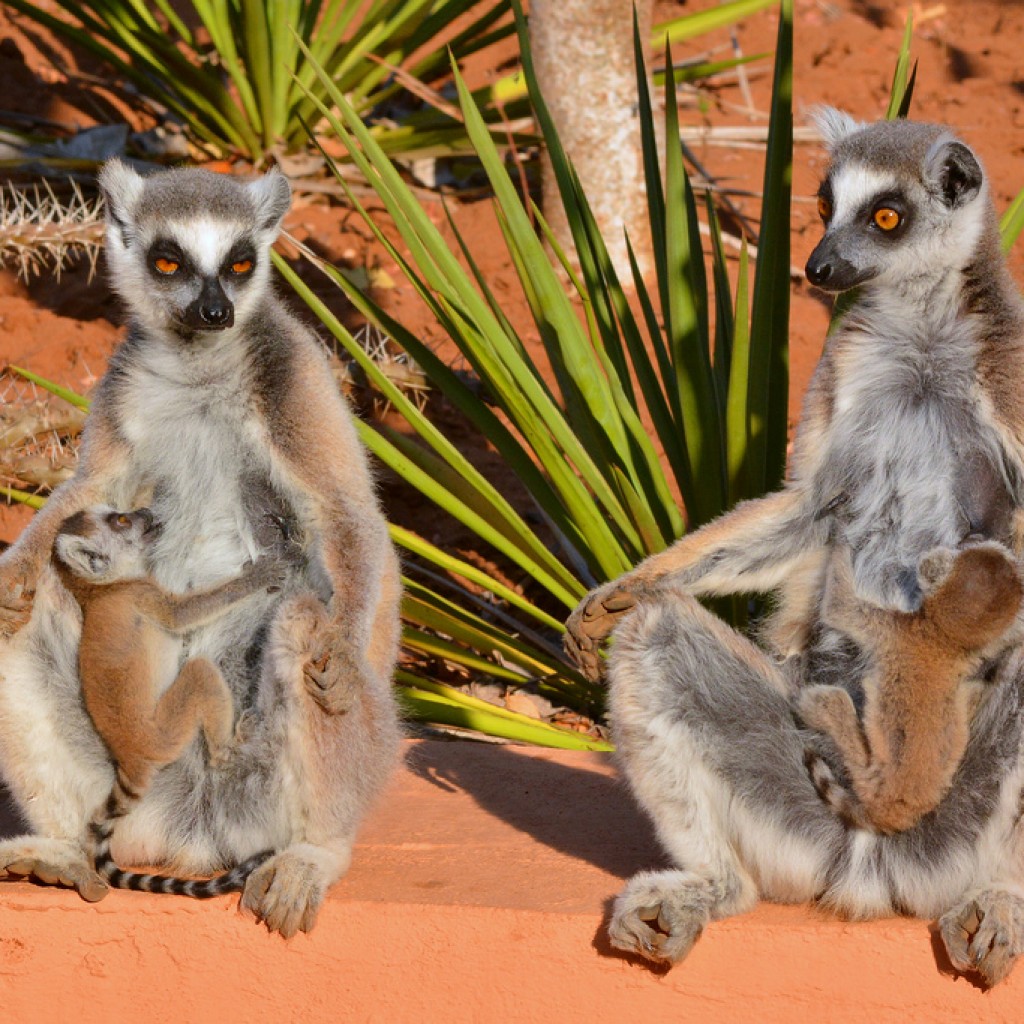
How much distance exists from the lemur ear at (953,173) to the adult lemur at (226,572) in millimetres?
1513

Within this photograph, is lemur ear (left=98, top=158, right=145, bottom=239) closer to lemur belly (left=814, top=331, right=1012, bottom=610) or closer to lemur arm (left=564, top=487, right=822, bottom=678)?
lemur arm (left=564, top=487, right=822, bottom=678)

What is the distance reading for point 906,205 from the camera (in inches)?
136

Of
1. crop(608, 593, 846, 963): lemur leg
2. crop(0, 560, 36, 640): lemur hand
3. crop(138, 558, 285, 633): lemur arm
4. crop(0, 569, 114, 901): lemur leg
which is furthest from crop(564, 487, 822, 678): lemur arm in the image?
crop(0, 560, 36, 640): lemur hand

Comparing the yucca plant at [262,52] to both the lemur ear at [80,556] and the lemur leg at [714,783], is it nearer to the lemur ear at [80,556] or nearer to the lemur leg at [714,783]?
the lemur ear at [80,556]

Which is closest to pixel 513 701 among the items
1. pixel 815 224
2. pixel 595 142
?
pixel 595 142

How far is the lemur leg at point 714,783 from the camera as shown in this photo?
310 centimetres

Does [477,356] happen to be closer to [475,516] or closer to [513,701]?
[475,516]

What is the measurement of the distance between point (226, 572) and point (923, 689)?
163 centimetres

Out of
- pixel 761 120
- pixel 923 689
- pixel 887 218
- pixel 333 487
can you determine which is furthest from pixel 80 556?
pixel 761 120

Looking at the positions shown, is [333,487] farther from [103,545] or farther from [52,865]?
[52,865]

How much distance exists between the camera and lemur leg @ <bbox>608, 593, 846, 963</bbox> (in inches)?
122

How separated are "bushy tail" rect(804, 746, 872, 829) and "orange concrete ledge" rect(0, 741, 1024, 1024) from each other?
0.71ft

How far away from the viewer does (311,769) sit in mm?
3223

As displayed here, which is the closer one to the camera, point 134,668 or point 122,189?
point 134,668
